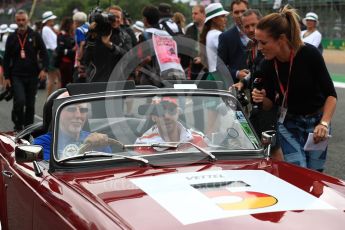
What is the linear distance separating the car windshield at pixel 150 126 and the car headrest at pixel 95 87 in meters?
0.26

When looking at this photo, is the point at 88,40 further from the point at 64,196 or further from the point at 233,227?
the point at 233,227

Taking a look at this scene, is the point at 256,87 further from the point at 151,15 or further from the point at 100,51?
the point at 151,15

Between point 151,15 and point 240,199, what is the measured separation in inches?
238

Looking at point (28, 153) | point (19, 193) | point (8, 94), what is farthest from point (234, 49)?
point (8, 94)

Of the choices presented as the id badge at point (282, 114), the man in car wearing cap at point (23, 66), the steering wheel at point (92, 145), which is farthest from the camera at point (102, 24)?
the steering wheel at point (92, 145)

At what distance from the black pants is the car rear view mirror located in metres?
6.49

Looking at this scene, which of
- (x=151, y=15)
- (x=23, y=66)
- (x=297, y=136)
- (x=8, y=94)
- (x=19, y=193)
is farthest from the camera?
(x=8, y=94)

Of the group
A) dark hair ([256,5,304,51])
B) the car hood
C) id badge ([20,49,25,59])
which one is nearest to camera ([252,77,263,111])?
dark hair ([256,5,304,51])

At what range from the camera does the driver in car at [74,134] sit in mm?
4086

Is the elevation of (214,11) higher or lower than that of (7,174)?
higher

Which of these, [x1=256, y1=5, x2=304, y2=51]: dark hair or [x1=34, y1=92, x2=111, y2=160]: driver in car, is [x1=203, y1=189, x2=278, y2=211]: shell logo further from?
[x1=256, y1=5, x2=304, y2=51]: dark hair

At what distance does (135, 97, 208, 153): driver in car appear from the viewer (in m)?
4.23

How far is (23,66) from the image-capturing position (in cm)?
1061

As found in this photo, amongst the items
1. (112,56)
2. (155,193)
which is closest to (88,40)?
(112,56)
